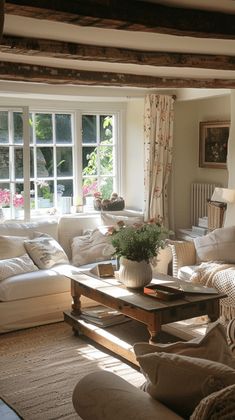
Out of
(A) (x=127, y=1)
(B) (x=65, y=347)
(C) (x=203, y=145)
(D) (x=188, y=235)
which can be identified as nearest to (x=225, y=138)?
(C) (x=203, y=145)

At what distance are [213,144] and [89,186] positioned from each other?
1.62m

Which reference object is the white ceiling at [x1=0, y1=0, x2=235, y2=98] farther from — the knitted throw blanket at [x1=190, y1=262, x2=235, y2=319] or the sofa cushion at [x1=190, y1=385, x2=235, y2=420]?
the sofa cushion at [x1=190, y1=385, x2=235, y2=420]

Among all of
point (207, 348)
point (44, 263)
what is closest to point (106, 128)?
point (44, 263)

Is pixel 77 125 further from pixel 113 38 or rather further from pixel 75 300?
pixel 113 38

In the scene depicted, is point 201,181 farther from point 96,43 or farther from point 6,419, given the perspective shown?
point 6,419

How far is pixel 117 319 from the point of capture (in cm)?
481

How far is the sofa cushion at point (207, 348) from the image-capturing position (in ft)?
7.55

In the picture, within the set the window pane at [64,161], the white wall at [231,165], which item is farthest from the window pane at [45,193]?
the white wall at [231,165]

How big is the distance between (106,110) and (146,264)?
3167mm

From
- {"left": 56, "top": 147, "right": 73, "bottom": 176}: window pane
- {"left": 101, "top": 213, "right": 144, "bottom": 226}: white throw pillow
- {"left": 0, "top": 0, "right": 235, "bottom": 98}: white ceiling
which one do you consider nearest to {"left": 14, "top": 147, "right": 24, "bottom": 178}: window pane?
{"left": 56, "top": 147, "right": 73, "bottom": 176}: window pane

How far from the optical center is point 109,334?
452 cm

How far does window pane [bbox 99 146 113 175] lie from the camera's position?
7.14 metres

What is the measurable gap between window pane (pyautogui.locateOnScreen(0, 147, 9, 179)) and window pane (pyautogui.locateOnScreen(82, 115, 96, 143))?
1135 mm

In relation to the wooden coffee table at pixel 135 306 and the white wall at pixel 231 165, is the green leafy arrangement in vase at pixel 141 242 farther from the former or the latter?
the white wall at pixel 231 165
